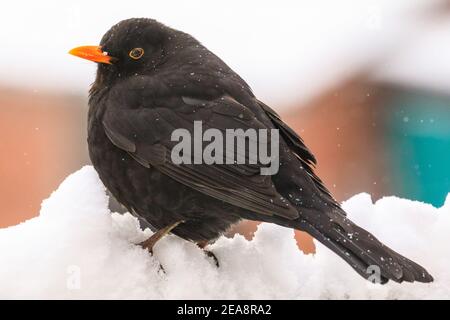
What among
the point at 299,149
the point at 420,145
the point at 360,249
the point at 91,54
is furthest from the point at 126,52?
the point at 420,145

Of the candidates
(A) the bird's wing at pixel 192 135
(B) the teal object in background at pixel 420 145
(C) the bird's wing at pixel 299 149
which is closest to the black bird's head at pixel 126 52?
(A) the bird's wing at pixel 192 135

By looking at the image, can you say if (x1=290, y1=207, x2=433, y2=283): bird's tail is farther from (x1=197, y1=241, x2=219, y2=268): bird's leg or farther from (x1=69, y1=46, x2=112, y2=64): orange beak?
(x1=69, y1=46, x2=112, y2=64): orange beak

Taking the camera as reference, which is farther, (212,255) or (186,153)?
(186,153)

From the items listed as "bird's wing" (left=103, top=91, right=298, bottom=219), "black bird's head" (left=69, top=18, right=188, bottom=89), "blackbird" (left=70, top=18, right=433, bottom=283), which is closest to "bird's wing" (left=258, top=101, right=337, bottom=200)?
"blackbird" (left=70, top=18, right=433, bottom=283)

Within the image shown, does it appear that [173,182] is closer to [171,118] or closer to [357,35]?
[171,118]

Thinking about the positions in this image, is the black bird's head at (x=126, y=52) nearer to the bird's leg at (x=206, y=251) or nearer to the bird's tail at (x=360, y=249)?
the bird's leg at (x=206, y=251)

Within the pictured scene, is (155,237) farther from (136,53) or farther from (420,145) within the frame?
(420,145)

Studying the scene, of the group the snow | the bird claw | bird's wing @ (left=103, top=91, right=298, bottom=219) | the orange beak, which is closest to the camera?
the snow
